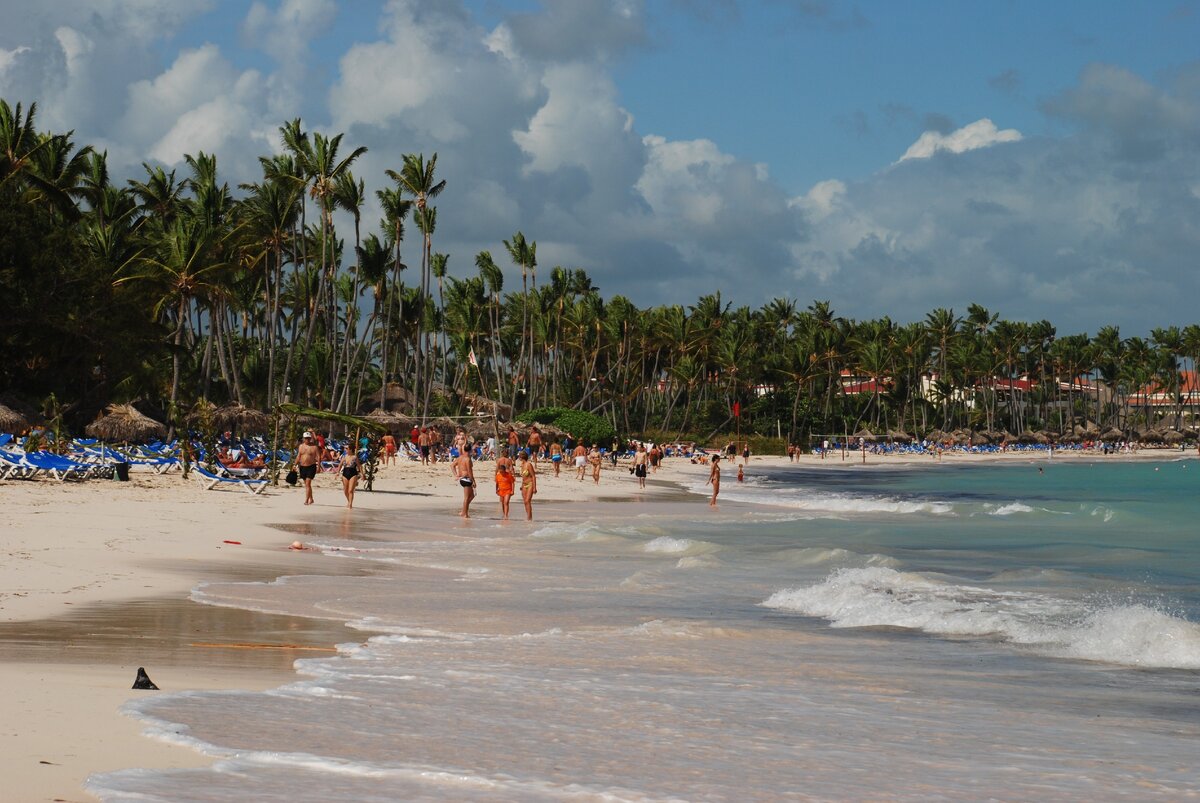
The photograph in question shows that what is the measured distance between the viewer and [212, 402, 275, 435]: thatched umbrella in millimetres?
41750

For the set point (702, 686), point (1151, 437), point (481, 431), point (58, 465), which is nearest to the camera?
point (702, 686)

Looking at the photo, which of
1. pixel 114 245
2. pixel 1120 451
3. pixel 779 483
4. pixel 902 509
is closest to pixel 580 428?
pixel 779 483

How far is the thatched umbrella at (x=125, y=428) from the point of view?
1592 inches

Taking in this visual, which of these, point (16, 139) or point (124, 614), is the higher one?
point (16, 139)

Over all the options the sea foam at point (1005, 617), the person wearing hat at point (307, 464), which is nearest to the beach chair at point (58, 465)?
the person wearing hat at point (307, 464)

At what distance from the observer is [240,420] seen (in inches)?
1660

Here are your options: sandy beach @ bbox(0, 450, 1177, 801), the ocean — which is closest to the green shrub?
sandy beach @ bbox(0, 450, 1177, 801)

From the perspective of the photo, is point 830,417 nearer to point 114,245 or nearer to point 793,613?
point 114,245

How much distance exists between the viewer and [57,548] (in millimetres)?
12656

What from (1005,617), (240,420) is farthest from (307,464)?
(240,420)

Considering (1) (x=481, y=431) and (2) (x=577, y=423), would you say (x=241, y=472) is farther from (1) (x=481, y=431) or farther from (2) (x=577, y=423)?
(2) (x=577, y=423)

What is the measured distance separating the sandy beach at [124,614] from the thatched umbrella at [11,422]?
29.7 feet

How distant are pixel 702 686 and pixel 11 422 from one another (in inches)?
1130

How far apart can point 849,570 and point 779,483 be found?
34.7 metres
